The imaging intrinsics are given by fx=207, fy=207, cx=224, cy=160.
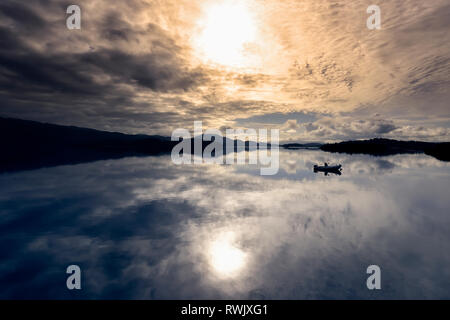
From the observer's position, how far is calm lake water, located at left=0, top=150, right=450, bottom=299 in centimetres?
1057

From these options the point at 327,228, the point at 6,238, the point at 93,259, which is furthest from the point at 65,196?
the point at 327,228

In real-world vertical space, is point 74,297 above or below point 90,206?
below

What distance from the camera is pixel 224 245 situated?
14.7 metres

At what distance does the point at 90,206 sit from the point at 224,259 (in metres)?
19.0

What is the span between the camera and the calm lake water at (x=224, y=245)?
416 inches

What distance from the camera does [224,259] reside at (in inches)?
514

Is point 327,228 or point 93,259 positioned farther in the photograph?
point 327,228

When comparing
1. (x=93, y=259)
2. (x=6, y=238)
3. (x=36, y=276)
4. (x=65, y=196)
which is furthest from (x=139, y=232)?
(x=65, y=196)

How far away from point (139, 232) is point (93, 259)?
13.7 ft

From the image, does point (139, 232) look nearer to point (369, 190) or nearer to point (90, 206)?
point (90, 206)

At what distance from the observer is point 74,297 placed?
10.1 metres
